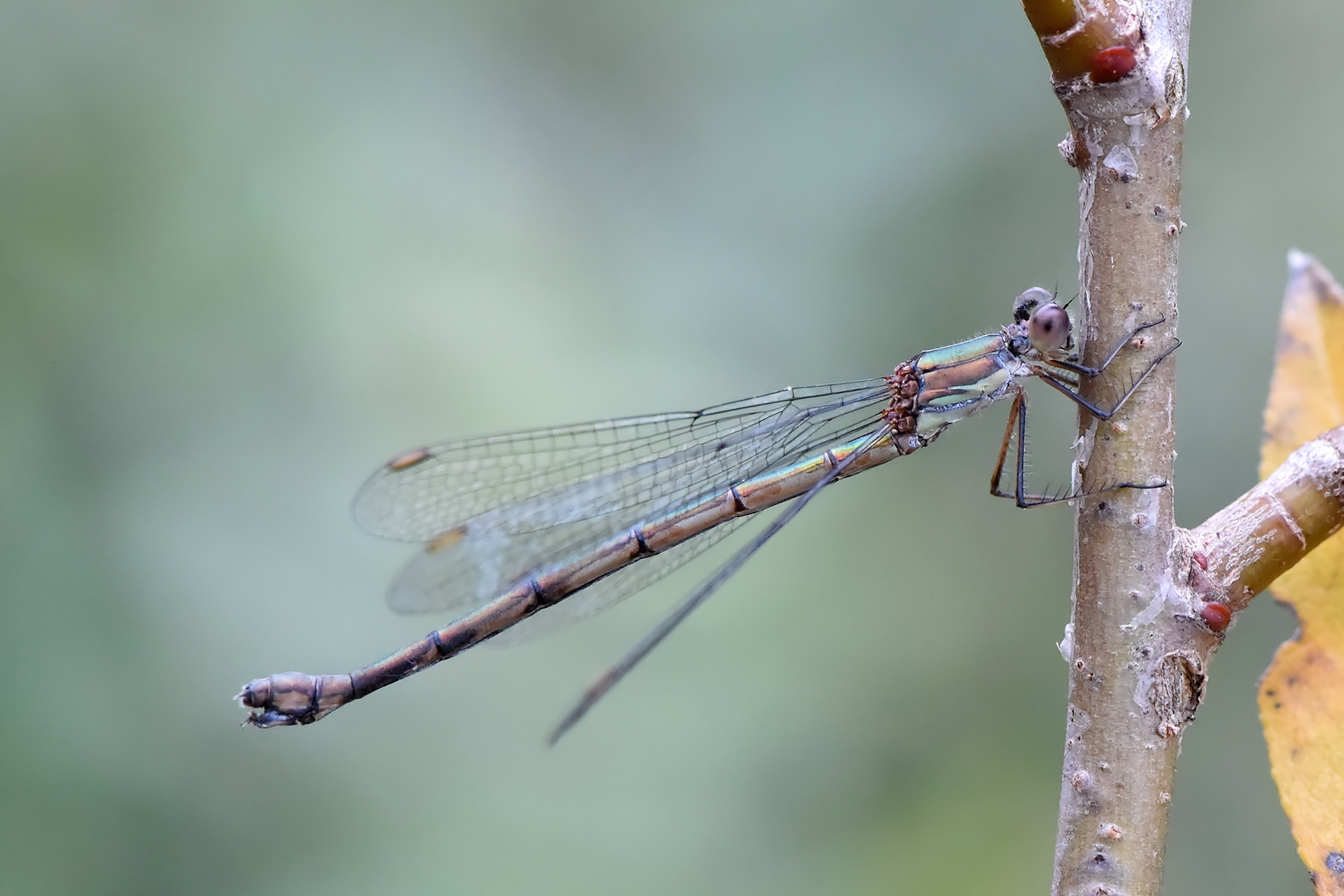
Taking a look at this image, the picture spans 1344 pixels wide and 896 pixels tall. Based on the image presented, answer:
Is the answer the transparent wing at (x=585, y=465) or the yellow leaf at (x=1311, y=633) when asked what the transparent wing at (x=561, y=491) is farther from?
the yellow leaf at (x=1311, y=633)

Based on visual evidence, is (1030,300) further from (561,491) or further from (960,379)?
(561,491)

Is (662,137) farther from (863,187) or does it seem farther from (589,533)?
(589,533)

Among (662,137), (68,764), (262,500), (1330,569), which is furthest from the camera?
(662,137)

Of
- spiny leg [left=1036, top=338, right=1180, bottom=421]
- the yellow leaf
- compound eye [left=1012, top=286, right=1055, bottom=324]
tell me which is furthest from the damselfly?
spiny leg [left=1036, top=338, right=1180, bottom=421]

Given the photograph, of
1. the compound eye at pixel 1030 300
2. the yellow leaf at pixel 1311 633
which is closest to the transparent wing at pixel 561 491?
the compound eye at pixel 1030 300

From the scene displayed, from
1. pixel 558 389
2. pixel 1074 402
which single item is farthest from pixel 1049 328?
pixel 558 389

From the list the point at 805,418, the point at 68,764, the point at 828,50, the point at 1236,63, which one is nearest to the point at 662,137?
the point at 828,50
